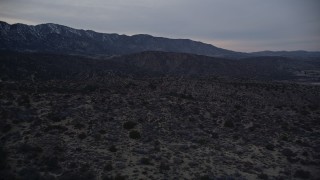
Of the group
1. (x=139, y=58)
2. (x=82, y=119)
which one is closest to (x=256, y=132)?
(x=82, y=119)

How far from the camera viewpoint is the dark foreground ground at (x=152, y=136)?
22922mm

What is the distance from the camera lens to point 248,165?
2483 centimetres

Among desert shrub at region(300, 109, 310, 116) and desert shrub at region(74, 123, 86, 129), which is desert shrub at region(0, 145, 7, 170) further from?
desert shrub at region(300, 109, 310, 116)

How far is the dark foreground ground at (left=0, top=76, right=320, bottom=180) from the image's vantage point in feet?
75.2

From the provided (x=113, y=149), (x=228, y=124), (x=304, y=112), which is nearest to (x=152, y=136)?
(x=113, y=149)

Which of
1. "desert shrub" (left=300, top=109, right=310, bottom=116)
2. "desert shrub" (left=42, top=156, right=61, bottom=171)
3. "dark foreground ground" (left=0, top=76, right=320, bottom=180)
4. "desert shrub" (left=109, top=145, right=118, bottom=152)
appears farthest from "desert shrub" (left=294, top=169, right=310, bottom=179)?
"desert shrub" (left=300, top=109, right=310, bottom=116)

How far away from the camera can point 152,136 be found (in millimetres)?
29000

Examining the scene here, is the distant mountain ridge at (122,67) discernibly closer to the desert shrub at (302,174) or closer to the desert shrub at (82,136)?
the desert shrub at (82,136)

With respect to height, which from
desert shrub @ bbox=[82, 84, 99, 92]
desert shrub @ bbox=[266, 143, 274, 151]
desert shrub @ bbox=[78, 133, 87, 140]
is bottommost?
desert shrub @ bbox=[266, 143, 274, 151]

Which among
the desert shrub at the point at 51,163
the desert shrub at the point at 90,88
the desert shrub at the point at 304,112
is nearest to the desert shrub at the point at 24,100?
the desert shrub at the point at 90,88

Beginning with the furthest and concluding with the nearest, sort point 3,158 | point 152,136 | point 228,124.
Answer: point 228,124 → point 152,136 → point 3,158

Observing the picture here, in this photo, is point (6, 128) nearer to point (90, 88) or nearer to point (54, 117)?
point (54, 117)

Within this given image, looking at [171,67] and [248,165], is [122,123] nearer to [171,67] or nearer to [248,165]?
[248,165]

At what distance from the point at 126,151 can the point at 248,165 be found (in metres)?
8.71
